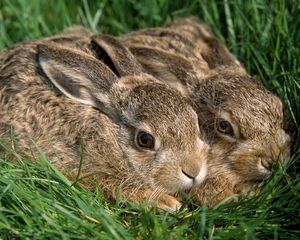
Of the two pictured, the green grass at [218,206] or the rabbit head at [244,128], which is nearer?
the green grass at [218,206]

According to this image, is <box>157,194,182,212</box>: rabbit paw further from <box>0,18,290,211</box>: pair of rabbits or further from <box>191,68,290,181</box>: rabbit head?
<box>191,68,290,181</box>: rabbit head

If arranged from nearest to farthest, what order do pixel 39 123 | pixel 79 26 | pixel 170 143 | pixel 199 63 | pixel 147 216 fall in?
pixel 147 216 < pixel 170 143 < pixel 39 123 < pixel 199 63 < pixel 79 26

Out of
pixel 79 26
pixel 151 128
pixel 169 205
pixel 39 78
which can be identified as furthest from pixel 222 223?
pixel 79 26

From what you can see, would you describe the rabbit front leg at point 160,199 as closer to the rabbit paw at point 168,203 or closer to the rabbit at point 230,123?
the rabbit paw at point 168,203

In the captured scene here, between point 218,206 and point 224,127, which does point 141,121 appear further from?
point 218,206

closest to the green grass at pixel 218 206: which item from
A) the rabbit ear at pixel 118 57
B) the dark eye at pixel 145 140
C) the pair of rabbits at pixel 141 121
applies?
the pair of rabbits at pixel 141 121

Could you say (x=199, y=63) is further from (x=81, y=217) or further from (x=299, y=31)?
(x=81, y=217)

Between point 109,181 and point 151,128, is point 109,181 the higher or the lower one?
the lower one
